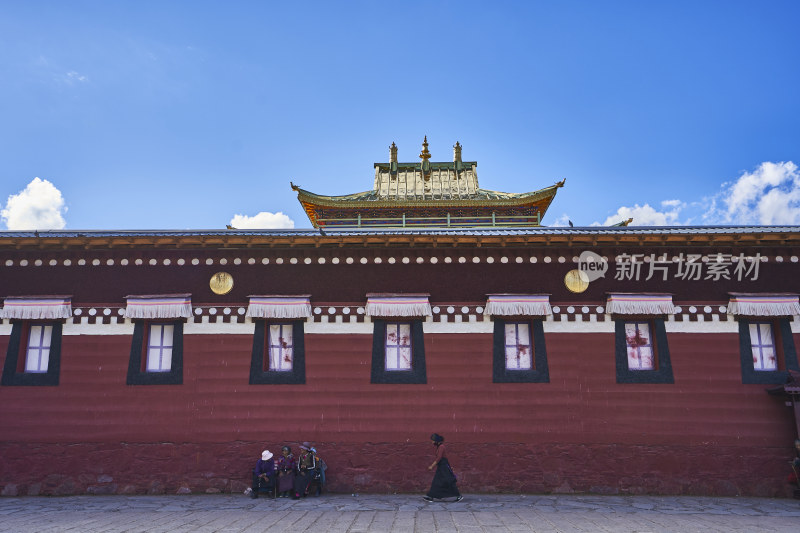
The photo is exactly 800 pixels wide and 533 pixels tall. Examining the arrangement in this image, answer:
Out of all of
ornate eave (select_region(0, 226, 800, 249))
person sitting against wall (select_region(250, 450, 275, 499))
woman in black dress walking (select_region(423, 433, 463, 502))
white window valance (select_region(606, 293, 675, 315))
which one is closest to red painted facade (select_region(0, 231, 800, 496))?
white window valance (select_region(606, 293, 675, 315))

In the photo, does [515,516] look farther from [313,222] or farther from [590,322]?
[313,222]

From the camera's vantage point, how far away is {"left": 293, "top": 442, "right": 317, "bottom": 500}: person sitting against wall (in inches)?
437

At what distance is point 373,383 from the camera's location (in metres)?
12.0

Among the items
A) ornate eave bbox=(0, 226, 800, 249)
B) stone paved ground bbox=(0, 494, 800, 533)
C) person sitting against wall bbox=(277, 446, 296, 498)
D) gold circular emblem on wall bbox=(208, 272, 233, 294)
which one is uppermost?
ornate eave bbox=(0, 226, 800, 249)

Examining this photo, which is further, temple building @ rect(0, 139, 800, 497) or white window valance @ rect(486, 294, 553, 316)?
white window valance @ rect(486, 294, 553, 316)

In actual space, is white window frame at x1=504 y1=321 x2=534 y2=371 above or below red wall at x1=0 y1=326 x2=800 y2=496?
above

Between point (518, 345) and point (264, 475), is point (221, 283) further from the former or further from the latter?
point (518, 345)

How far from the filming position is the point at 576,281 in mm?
12328

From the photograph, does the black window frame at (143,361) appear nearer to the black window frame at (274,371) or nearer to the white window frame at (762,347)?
the black window frame at (274,371)

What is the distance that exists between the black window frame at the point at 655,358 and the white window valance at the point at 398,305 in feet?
13.7

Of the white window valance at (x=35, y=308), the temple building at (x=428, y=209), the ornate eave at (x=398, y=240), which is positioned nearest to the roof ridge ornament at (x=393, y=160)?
the temple building at (x=428, y=209)

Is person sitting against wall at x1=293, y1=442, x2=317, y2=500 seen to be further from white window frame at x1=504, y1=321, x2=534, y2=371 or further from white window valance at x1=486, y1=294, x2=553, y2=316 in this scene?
white window valance at x1=486, y1=294, x2=553, y2=316

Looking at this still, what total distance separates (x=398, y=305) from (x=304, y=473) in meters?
3.96

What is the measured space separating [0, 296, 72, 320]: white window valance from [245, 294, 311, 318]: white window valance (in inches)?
159
